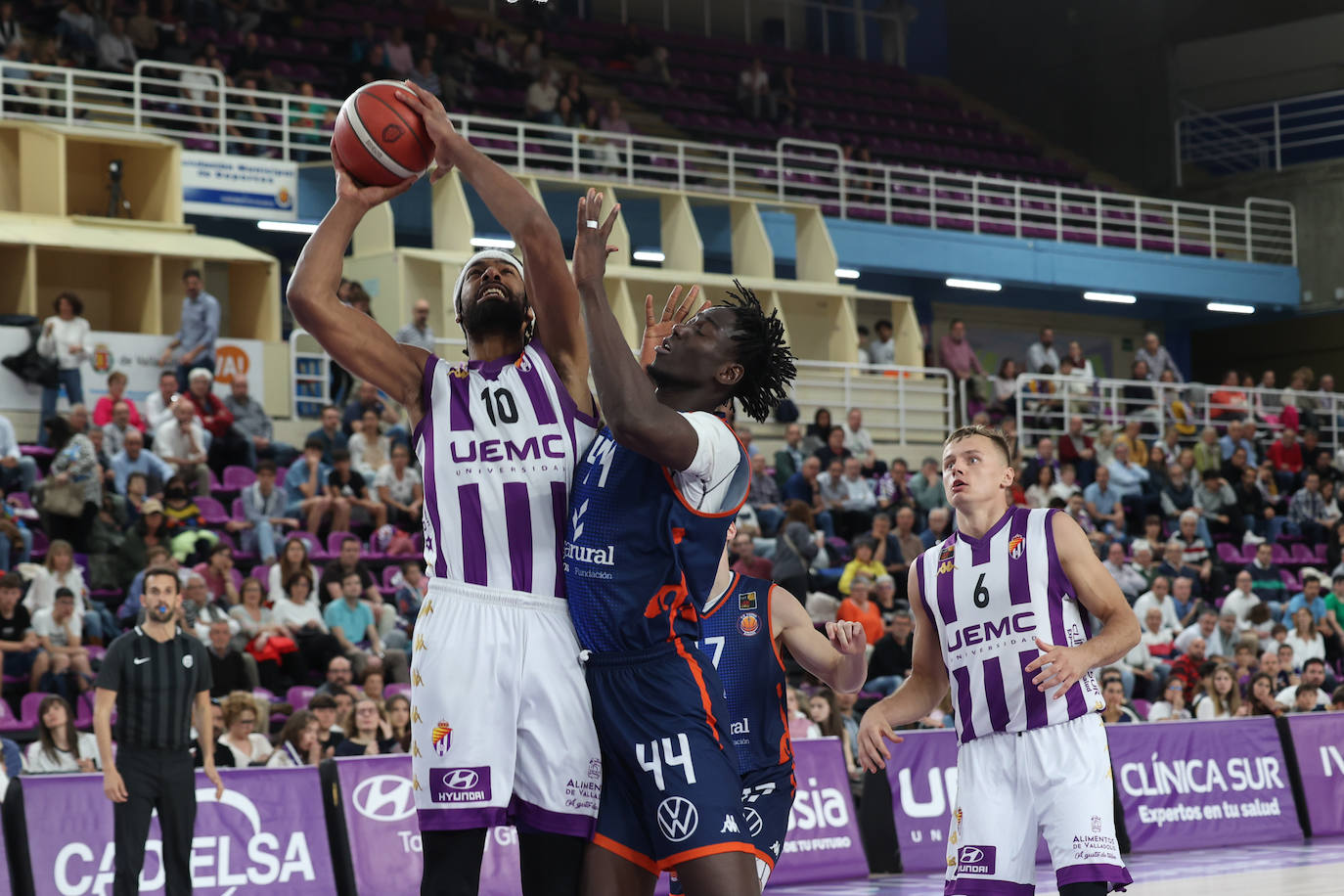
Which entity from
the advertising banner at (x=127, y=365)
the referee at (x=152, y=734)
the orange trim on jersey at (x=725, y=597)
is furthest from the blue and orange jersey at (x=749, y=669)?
the advertising banner at (x=127, y=365)

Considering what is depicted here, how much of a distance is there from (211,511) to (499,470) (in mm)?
11257

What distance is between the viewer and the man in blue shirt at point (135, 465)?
14727mm

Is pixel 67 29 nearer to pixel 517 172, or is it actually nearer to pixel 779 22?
pixel 517 172

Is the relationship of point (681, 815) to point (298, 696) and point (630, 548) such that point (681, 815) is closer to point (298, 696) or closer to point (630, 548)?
point (630, 548)

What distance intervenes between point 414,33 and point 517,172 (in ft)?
16.3

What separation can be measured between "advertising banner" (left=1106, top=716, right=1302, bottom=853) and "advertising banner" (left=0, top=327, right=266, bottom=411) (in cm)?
943

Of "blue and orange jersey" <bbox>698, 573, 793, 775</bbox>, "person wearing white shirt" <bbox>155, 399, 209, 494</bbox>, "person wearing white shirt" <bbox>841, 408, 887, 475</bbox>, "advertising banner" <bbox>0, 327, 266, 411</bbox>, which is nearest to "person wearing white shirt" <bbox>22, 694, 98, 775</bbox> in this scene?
"person wearing white shirt" <bbox>155, 399, 209, 494</bbox>

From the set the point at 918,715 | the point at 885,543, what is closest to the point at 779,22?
the point at 885,543

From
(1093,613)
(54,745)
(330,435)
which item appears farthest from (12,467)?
(1093,613)

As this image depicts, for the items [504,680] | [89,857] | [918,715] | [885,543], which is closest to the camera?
[504,680]

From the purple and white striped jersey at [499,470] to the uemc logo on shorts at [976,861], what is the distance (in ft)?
6.39

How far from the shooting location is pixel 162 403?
52.7ft

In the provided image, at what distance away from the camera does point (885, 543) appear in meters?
17.5

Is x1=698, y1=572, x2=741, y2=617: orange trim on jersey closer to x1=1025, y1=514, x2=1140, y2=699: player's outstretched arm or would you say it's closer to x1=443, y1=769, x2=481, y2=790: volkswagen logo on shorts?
x1=1025, y1=514, x2=1140, y2=699: player's outstretched arm
